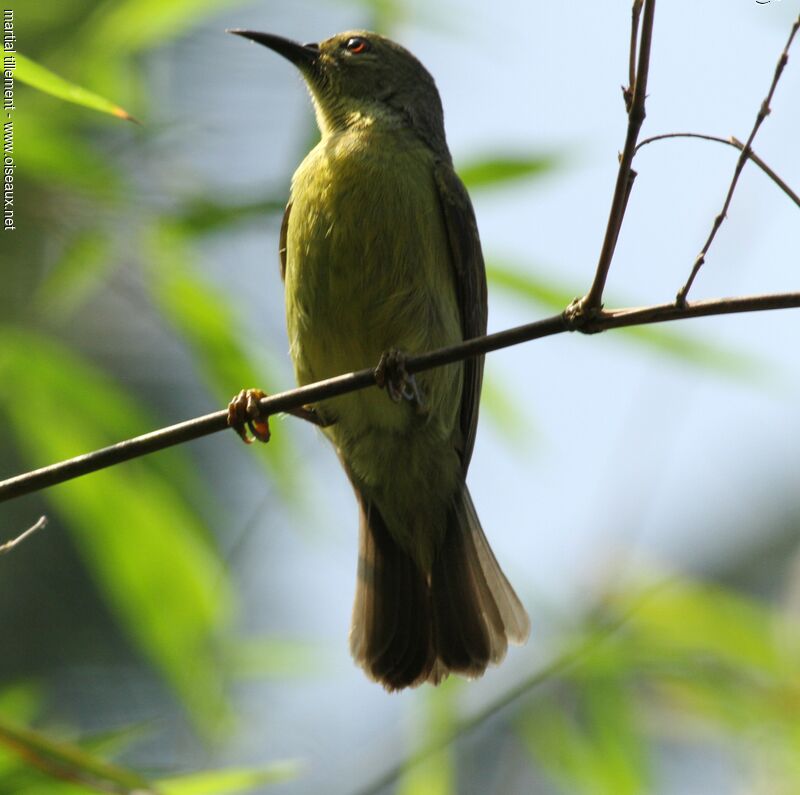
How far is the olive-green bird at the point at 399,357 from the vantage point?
138 inches

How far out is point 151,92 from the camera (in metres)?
4.41

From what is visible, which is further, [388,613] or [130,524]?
[388,613]

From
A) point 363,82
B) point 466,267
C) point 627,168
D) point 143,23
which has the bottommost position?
point 466,267

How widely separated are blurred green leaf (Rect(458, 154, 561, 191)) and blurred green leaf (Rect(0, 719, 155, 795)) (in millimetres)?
2002

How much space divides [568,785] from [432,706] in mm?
530

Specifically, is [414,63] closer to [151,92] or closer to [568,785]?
[151,92]

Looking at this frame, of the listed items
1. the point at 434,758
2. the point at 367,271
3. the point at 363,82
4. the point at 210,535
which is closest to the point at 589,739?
the point at 434,758

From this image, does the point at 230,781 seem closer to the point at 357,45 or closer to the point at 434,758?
the point at 434,758

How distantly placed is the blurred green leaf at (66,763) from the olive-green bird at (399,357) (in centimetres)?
103

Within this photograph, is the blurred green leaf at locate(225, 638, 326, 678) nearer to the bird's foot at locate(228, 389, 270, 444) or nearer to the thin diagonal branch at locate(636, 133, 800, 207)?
the bird's foot at locate(228, 389, 270, 444)

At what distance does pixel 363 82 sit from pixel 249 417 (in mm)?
1581

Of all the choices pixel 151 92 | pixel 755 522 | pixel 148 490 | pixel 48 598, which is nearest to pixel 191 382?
pixel 48 598

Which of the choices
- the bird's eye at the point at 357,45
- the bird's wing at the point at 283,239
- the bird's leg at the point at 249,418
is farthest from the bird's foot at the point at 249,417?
the bird's eye at the point at 357,45

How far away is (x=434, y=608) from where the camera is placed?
391cm
